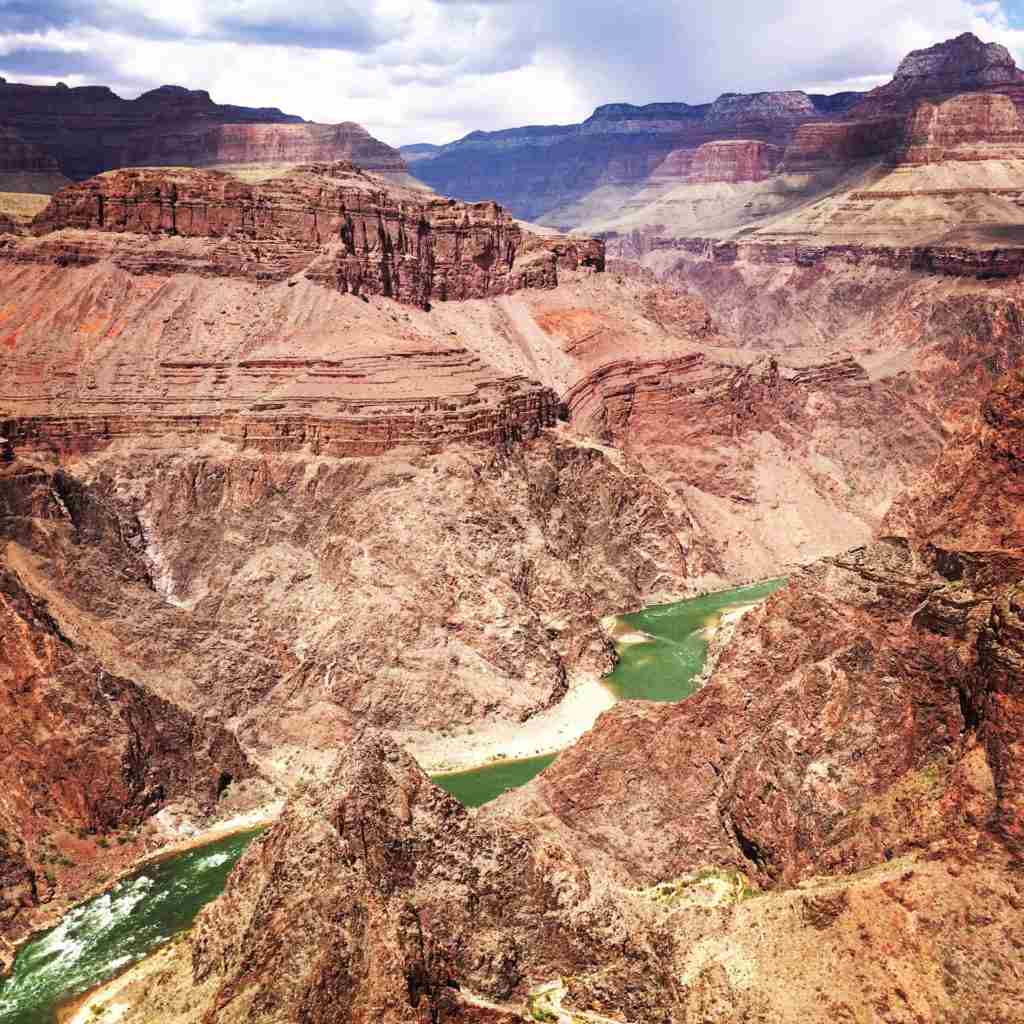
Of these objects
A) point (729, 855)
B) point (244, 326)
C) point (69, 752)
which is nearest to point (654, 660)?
point (69, 752)

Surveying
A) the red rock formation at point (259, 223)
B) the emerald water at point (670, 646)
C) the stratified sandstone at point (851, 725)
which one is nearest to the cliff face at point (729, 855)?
the stratified sandstone at point (851, 725)

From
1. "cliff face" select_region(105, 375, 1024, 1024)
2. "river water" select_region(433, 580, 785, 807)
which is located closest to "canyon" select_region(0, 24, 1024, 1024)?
"cliff face" select_region(105, 375, 1024, 1024)

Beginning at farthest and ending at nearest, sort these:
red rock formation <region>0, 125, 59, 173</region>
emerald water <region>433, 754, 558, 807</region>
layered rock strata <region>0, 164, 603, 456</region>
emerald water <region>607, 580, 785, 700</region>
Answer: red rock formation <region>0, 125, 59, 173</region> < layered rock strata <region>0, 164, 603, 456</region> < emerald water <region>607, 580, 785, 700</region> < emerald water <region>433, 754, 558, 807</region>

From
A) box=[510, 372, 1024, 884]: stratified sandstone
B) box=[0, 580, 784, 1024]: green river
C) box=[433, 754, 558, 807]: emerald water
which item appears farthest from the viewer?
box=[433, 754, 558, 807]: emerald water

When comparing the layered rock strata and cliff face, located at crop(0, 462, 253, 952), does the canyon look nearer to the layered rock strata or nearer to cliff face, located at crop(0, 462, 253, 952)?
cliff face, located at crop(0, 462, 253, 952)

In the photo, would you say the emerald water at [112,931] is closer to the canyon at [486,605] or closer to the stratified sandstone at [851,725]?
the canyon at [486,605]

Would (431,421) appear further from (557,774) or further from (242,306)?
(557,774)
